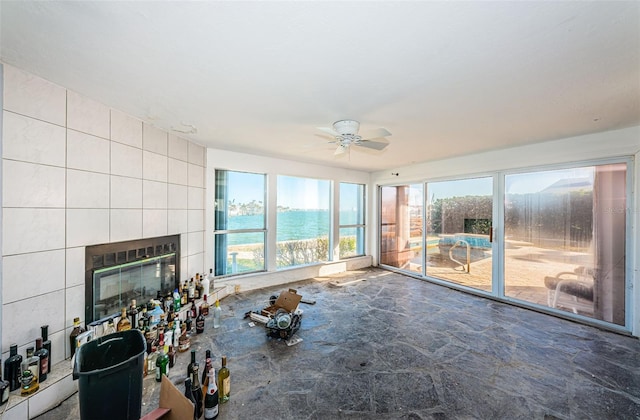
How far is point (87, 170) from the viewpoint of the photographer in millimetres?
2209

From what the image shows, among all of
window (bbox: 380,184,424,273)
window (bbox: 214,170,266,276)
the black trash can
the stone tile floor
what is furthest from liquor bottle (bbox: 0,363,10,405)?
window (bbox: 380,184,424,273)

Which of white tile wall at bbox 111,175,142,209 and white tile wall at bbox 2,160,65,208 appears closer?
white tile wall at bbox 2,160,65,208

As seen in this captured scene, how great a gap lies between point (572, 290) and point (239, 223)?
16.5 feet

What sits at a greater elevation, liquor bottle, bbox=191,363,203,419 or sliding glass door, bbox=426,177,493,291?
sliding glass door, bbox=426,177,493,291

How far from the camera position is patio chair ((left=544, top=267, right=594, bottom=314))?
3.24m

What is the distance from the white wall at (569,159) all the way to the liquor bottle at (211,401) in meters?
4.48

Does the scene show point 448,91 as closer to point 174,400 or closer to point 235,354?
point 174,400

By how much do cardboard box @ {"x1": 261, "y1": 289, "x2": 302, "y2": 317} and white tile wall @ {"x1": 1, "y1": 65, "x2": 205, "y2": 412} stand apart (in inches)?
70.6

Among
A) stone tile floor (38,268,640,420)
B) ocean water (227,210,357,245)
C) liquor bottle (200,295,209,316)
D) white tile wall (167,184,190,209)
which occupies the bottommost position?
stone tile floor (38,268,640,420)

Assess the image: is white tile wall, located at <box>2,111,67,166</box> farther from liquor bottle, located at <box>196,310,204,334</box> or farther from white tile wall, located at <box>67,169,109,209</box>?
liquor bottle, located at <box>196,310,204,334</box>

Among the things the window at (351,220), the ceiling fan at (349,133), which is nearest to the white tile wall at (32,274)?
the ceiling fan at (349,133)

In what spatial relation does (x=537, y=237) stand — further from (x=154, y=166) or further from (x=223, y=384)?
(x=154, y=166)

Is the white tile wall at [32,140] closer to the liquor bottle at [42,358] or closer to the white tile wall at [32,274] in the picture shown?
the white tile wall at [32,274]

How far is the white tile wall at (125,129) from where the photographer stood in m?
2.44
